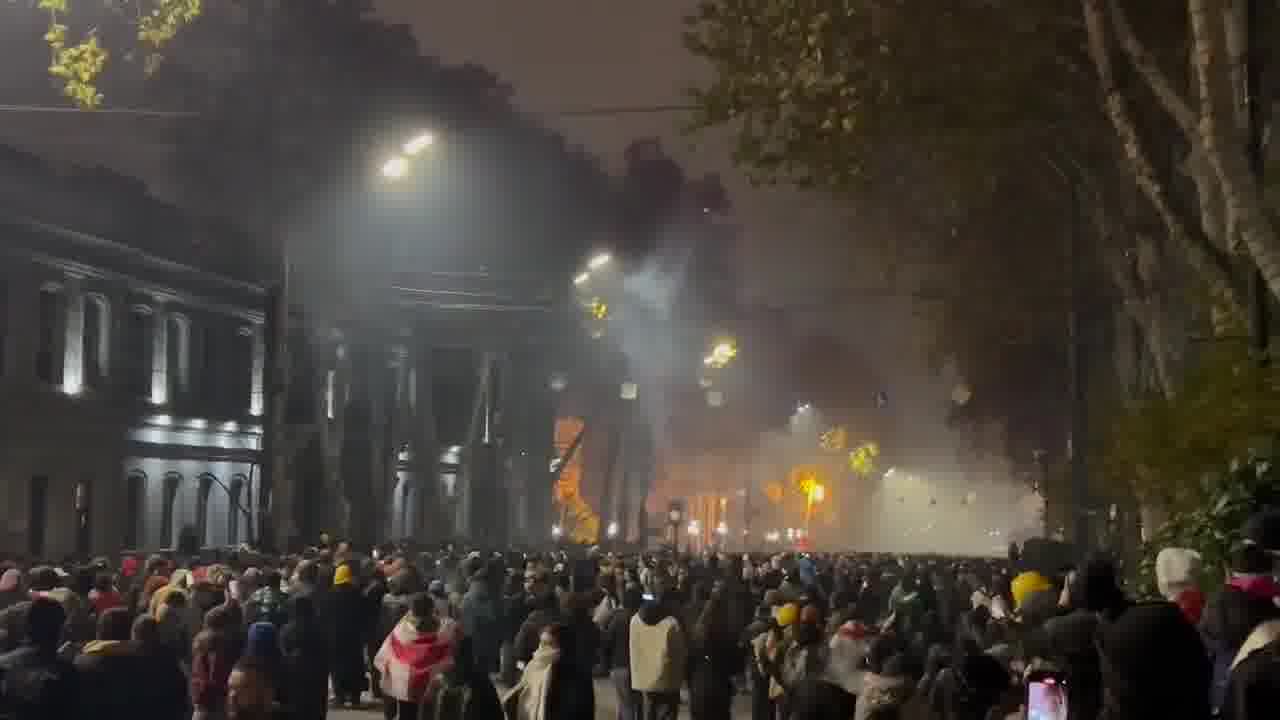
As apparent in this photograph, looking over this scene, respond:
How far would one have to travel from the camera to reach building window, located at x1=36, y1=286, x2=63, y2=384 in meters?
43.9

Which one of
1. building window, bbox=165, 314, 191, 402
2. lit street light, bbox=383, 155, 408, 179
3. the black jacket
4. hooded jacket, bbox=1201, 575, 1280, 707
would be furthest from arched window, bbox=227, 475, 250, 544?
hooded jacket, bbox=1201, 575, 1280, 707

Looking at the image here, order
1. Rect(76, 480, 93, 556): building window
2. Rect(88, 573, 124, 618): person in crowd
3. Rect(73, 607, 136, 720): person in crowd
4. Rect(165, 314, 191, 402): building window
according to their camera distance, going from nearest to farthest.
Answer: Rect(73, 607, 136, 720): person in crowd, Rect(88, 573, 124, 618): person in crowd, Rect(76, 480, 93, 556): building window, Rect(165, 314, 191, 402): building window

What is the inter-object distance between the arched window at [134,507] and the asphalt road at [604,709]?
23.1 meters

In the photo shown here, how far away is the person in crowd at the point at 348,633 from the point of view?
67.6ft

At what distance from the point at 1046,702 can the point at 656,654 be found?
931cm

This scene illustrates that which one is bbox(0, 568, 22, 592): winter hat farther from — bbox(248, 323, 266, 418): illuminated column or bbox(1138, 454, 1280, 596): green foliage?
bbox(248, 323, 266, 418): illuminated column

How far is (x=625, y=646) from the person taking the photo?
1888 cm

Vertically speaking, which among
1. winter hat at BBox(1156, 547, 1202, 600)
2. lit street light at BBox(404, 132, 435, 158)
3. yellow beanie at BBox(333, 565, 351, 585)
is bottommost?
yellow beanie at BBox(333, 565, 351, 585)

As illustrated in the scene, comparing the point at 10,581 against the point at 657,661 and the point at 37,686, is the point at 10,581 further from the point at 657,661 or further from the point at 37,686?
the point at 37,686

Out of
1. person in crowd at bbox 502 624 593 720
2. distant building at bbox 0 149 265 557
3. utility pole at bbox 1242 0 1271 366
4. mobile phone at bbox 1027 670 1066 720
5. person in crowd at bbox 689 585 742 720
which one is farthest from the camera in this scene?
distant building at bbox 0 149 265 557

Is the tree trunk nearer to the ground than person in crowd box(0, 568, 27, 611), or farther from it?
farther from it

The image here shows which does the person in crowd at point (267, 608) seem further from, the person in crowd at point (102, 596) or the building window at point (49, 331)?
the building window at point (49, 331)

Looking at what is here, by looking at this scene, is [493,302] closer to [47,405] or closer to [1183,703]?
[47,405]

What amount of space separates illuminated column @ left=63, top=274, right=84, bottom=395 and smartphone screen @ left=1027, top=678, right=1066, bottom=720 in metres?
40.3
